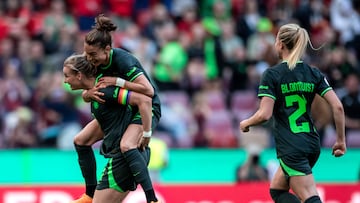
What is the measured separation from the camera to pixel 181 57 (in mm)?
17406

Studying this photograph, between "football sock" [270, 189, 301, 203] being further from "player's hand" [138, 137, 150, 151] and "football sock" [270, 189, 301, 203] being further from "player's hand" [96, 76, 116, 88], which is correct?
"player's hand" [96, 76, 116, 88]

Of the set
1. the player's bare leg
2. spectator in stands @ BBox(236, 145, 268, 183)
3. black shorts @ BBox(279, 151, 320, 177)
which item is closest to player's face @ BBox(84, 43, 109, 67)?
the player's bare leg

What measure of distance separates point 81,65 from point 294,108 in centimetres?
183

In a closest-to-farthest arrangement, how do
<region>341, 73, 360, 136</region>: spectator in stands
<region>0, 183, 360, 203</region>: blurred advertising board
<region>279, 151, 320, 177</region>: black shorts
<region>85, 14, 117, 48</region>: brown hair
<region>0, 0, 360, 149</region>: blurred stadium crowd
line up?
<region>85, 14, 117, 48</region>: brown hair
<region>279, 151, 320, 177</region>: black shorts
<region>0, 183, 360, 203</region>: blurred advertising board
<region>0, 0, 360, 149</region>: blurred stadium crowd
<region>341, 73, 360, 136</region>: spectator in stands

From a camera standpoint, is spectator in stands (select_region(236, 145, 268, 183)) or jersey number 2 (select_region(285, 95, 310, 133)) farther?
spectator in stands (select_region(236, 145, 268, 183))

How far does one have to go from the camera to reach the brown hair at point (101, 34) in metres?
8.59

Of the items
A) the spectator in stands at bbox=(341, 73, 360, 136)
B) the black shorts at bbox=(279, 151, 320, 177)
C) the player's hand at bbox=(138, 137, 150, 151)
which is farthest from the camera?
the spectator in stands at bbox=(341, 73, 360, 136)

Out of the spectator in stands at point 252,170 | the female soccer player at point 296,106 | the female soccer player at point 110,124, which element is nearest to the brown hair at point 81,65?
the female soccer player at point 110,124

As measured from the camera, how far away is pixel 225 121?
1639cm

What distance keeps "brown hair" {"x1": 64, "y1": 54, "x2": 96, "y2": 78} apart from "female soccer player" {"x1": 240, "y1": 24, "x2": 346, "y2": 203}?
137 centimetres

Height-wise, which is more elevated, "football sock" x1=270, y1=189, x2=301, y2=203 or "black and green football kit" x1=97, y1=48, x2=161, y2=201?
"black and green football kit" x1=97, y1=48, x2=161, y2=201

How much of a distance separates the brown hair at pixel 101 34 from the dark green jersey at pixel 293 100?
1.33 meters

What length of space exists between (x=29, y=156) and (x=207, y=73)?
11.9 ft

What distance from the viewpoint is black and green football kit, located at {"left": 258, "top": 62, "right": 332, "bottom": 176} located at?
8.68m
